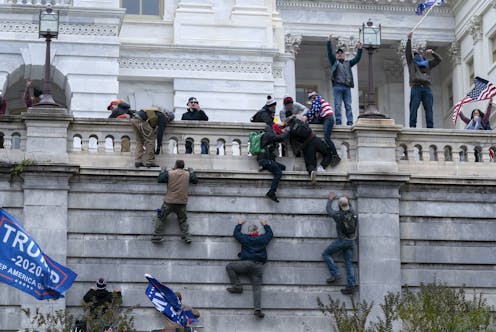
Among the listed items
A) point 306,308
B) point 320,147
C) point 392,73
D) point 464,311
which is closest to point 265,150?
point 320,147

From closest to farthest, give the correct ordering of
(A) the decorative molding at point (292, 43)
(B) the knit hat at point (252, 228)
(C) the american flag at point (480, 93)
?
(B) the knit hat at point (252, 228)
(C) the american flag at point (480, 93)
(A) the decorative molding at point (292, 43)

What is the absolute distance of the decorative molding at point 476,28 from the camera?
64.9 metres

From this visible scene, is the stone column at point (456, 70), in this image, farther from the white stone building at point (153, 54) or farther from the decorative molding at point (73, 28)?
the decorative molding at point (73, 28)

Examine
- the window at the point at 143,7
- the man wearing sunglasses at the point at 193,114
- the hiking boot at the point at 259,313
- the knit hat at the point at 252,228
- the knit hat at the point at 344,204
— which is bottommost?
the hiking boot at the point at 259,313

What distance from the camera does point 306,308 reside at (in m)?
37.7

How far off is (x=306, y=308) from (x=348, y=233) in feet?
6.56

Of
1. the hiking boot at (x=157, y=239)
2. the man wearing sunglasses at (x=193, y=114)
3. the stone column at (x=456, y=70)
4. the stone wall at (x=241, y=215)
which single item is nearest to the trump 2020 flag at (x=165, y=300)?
the stone wall at (x=241, y=215)

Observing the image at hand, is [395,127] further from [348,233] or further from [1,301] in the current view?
[1,301]

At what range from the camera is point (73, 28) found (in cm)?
4966

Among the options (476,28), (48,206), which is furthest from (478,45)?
(48,206)

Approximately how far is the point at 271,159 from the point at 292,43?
1134 inches

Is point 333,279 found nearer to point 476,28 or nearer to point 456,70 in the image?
point 476,28

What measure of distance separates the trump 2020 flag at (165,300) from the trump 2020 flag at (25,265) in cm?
179

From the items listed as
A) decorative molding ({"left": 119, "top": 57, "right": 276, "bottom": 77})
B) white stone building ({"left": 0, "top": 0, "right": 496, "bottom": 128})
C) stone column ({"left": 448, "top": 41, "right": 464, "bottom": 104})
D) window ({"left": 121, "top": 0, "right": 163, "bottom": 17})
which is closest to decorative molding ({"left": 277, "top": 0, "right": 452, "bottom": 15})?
stone column ({"left": 448, "top": 41, "right": 464, "bottom": 104})
